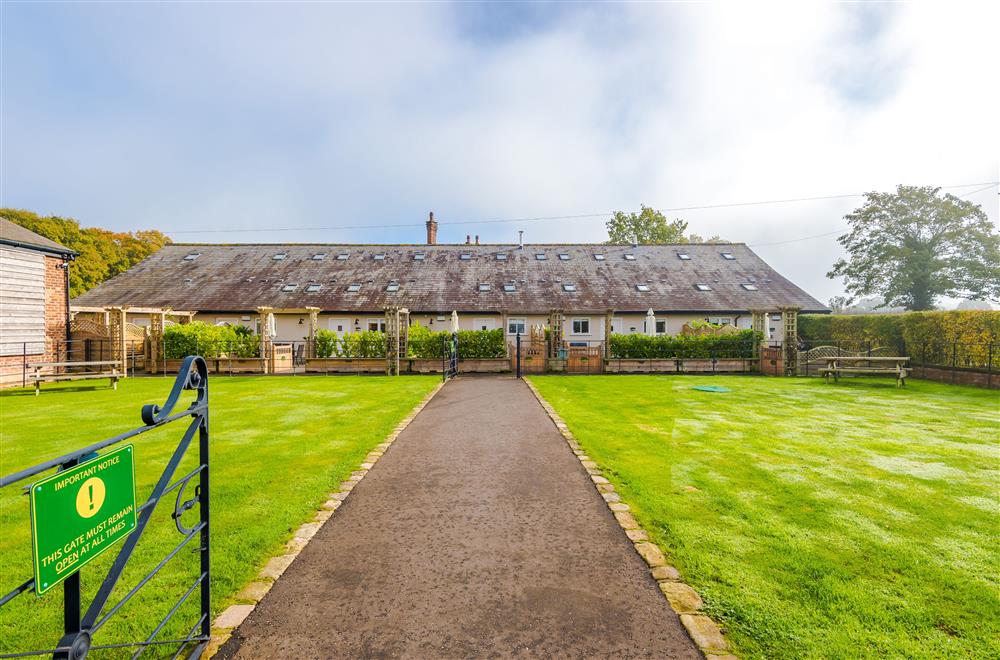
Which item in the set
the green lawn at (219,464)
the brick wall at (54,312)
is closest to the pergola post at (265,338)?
the green lawn at (219,464)

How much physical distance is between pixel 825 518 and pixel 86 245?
2246 inches

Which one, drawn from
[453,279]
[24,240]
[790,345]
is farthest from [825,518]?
[453,279]

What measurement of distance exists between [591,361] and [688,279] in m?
15.5

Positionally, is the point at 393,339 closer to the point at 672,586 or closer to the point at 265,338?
the point at 265,338

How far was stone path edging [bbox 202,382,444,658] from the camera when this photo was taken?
2.89 metres

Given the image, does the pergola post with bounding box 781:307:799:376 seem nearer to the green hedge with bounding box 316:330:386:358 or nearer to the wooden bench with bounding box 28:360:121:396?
the green hedge with bounding box 316:330:386:358

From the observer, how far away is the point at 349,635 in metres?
2.88

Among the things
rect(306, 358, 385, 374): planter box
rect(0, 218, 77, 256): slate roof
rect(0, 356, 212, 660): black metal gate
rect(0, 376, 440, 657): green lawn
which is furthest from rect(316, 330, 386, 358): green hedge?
rect(0, 356, 212, 660): black metal gate

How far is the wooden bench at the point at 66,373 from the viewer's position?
43.3 feet

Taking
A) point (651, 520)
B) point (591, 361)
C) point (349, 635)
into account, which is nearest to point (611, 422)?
point (651, 520)

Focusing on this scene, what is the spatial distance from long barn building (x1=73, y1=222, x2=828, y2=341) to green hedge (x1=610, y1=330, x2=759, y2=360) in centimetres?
545

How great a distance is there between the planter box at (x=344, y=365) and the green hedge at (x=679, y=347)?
10.3 metres

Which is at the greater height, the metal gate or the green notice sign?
the green notice sign

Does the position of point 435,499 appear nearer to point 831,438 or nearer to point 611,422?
point 611,422
